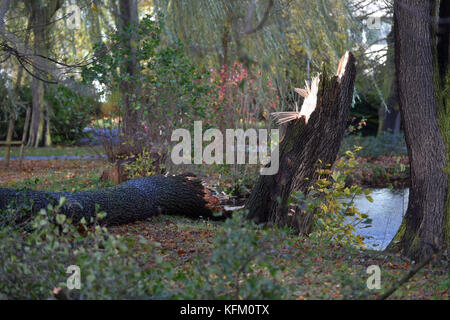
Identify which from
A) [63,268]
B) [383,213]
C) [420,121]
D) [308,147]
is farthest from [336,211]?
[383,213]

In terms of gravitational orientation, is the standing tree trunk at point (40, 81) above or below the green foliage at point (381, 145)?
above

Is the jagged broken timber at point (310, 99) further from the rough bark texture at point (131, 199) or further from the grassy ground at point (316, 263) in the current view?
the rough bark texture at point (131, 199)

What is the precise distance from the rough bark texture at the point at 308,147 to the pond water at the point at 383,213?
142 centimetres

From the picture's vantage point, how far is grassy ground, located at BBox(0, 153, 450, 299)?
3432 mm

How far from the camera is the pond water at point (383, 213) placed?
22.8ft

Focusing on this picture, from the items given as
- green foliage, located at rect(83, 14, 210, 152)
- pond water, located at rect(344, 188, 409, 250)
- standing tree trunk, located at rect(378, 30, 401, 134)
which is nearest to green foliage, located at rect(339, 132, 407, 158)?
standing tree trunk, located at rect(378, 30, 401, 134)

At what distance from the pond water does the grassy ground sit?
6.78 ft

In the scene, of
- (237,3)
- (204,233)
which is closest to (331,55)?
(237,3)

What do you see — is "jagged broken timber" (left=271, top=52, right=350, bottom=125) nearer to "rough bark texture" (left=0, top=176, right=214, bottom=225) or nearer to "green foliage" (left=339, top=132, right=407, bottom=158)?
"rough bark texture" (left=0, top=176, right=214, bottom=225)

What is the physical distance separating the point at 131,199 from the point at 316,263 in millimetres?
2475

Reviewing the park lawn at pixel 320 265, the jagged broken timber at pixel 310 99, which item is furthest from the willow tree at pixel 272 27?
the park lawn at pixel 320 265

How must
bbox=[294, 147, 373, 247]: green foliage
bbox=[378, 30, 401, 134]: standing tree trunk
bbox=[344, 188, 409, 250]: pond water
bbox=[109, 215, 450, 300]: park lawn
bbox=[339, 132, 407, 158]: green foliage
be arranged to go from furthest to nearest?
1. bbox=[339, 132, 407, 158]: green foliage
2. bbox=[378, 30, 401, 134]: standing tree trunk
3. bbox=[344, 188, 409, 250]: pond water
4. bbox=[294, 147, 373, 247]: green foliage
5. bbox=[109, 215, 450, 300]: park lawn

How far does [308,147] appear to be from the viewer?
5.60m

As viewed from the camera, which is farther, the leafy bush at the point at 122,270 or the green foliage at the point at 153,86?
the green foliage at the point at 153,86
